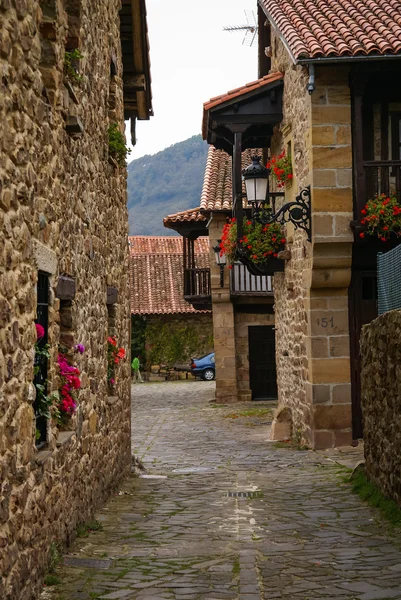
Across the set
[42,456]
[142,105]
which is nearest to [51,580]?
[42,456]

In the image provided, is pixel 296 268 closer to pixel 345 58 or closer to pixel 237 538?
pixel 345 58

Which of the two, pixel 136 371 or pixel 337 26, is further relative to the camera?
pixel 136 371

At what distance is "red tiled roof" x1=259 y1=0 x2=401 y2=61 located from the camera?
1162 centimetres

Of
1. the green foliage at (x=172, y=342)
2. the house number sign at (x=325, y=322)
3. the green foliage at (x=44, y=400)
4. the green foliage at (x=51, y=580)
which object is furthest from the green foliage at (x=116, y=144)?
the green foliage at (x=172, y=342)

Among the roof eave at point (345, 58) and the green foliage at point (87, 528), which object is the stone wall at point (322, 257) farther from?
the green foliage at point (87, 528)

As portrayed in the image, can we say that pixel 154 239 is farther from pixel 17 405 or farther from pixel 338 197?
pixel 17 405

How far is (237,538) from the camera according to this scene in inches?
275

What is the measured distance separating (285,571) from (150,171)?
454 ft

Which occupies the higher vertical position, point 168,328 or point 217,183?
point 217,183

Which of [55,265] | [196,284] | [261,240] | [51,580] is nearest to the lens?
[51,580]

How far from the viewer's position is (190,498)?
9.08 metres

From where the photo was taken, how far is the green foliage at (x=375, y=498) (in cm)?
731

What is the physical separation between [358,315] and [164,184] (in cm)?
12613

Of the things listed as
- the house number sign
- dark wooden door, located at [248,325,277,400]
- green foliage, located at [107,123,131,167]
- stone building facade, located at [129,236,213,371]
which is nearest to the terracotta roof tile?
the house number sign
